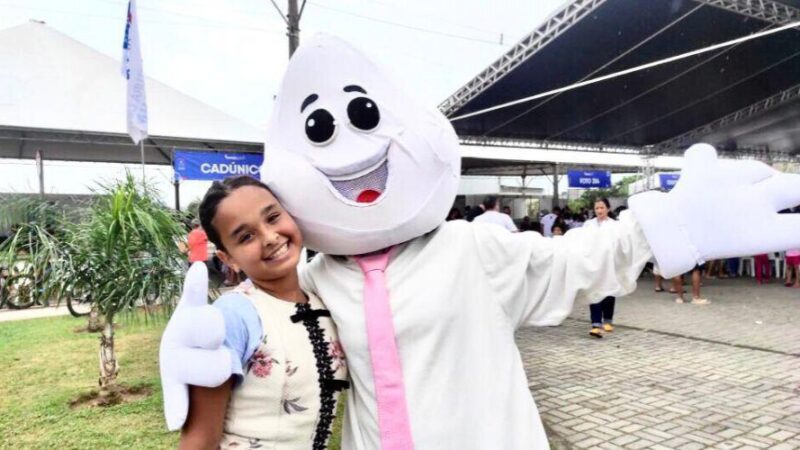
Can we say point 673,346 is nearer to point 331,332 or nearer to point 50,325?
point 331,332

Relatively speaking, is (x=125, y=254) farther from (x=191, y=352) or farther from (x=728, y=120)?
(x=728, y=120)

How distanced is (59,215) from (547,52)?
24.5ft

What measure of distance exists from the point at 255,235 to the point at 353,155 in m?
0.35

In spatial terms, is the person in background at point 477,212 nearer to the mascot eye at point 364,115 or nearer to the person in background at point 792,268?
the person in background at point 792,268

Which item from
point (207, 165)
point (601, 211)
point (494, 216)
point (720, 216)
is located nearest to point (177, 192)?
point (207, 165)

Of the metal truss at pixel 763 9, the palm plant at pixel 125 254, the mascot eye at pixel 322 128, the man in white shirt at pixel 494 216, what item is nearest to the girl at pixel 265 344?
the mascot eye at pixel 322 128

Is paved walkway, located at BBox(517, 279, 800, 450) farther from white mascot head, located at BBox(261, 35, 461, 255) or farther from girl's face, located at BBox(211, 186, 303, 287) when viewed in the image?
girl's face, located at BBox(211, 186, 303, 287)

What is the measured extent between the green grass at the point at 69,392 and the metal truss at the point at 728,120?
43.1ft

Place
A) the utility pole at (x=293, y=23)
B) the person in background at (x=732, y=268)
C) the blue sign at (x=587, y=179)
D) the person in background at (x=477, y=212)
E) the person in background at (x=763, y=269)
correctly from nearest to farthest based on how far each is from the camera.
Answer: the utility pole at (x=293, y=23)
the person in background at (x=477, y=212)
the person in background at (x=763, y=269)
the person in background at (x=732, y=268)
the blue sign at (x=587, y=179)

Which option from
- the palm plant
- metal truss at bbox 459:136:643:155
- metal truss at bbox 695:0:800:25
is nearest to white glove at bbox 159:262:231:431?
the palm plant

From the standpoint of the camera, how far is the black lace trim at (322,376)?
140 cm

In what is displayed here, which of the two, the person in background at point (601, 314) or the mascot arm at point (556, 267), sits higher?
the mascot arm at point (556, 267)

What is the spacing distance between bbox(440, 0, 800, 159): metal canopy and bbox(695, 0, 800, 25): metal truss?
2 centimetres

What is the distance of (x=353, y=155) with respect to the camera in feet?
5.20
